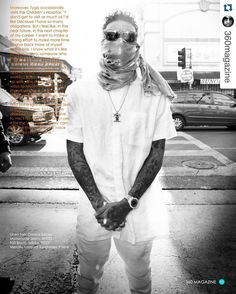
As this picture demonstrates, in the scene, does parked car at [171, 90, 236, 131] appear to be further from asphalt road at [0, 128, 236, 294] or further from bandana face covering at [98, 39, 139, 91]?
bandana face covering at [98, 39, 139, 91]

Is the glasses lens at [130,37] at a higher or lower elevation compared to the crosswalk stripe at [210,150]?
higher

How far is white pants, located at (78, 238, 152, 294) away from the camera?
167cm

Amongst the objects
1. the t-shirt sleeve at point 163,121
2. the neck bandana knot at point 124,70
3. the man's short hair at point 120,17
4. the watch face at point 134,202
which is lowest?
the watch face at point 134,202

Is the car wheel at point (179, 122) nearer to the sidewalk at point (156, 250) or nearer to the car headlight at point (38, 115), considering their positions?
the sidewalk at point (156, 250)

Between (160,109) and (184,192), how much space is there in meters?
2.85

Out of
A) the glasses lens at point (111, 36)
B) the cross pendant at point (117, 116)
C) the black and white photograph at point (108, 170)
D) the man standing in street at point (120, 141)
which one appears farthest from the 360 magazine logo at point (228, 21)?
the cross pendant at point (117, 116)

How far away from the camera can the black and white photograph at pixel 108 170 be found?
160 cm

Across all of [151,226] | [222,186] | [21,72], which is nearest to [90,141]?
[151,226]

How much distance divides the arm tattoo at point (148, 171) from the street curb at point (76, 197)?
234cm

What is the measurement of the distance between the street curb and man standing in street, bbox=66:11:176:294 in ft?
7.38

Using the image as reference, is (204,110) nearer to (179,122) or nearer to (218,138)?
(179,122)

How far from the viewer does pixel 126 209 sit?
161cm

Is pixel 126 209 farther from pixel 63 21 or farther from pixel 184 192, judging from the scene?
pixel 184 192

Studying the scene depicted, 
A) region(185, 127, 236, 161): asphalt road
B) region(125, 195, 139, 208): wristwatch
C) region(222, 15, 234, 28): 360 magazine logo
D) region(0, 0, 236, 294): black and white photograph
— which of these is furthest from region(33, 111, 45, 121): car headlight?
region(185, 127, 236, 161): asphalt road
